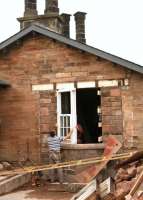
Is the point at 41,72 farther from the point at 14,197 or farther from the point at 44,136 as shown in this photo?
the point at 14,197

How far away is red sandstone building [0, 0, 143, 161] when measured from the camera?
16156 mm

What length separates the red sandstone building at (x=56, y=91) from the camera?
53.0ft

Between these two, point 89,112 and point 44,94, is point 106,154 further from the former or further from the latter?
point 89,112

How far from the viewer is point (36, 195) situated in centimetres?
1381

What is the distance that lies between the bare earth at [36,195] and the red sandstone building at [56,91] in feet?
7.88

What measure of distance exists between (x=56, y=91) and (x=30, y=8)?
6002mm

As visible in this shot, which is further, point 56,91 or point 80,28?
point 80,28

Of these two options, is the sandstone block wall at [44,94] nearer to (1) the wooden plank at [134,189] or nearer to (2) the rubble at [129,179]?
(2) the rubble at [129,179]

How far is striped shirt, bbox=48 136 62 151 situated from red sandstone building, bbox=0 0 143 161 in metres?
0.61

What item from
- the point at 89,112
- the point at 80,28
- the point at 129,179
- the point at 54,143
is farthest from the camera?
the point at 80,28

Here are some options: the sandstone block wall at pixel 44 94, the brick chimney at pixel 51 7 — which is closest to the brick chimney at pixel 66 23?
the brick chimney at pixel 51 7

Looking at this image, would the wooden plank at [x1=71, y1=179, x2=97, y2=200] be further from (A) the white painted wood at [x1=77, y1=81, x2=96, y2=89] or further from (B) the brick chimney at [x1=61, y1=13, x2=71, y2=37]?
(B) the brick chimney at [x1=61, y1=13, x2=71, y2=37]

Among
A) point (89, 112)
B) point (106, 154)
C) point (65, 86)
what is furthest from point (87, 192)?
point (89, 112)

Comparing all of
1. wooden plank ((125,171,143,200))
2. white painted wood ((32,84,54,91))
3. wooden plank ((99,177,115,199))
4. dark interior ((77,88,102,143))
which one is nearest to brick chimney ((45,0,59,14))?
dark interior ((77,88,102,143))
